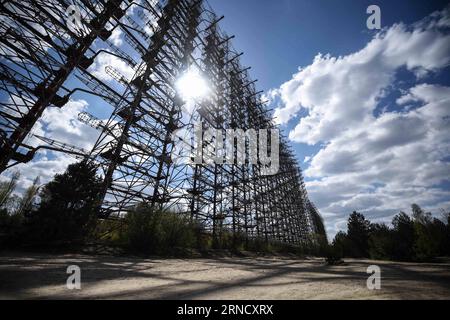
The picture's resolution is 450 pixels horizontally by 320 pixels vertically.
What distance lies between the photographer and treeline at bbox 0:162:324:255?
196 inches

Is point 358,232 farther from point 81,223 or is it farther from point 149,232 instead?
point 81,223

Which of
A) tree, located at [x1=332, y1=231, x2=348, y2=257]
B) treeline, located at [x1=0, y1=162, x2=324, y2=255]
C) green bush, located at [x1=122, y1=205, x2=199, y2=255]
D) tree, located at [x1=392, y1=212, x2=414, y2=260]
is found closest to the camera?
treeline, located at [x1=0, y1=162, x2=324, y2=255]

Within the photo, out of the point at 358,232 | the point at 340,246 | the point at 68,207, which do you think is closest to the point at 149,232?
the point at 68,207

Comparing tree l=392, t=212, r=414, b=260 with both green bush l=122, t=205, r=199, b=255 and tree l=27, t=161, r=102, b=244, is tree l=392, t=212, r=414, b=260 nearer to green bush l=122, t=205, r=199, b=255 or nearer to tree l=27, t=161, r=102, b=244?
green bush l=122, t=205, r=199, b=255

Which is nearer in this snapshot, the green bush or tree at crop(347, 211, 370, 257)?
the green bush

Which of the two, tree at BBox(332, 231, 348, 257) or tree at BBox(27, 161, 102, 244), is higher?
tree at BBox(27, 161, 102, 244)

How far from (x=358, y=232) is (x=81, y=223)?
34859mm

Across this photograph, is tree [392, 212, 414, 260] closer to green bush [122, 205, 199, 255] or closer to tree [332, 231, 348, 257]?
tree [332, 231, 348, 257]

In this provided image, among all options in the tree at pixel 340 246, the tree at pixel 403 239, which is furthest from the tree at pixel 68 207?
the tree at pixel 403 239

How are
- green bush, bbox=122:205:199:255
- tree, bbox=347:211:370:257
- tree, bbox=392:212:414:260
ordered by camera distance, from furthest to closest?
tree, bbox=347:211:370:257, tree, bbox=392:212:414:260, green bush, bbox=122:205:199:255

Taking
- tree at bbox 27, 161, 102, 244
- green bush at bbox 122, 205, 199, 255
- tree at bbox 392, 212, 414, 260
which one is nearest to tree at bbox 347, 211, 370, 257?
tree at bbox 392, 212, 414, 260

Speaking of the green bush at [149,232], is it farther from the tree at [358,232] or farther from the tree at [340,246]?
the tree at [358,232]

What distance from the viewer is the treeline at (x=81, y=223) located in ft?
16.4

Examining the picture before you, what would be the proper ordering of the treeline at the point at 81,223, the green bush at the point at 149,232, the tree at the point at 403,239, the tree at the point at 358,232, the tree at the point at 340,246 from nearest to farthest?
the treeline at the point at 81,223
the green bush at the point at 149,232
the tree at the point at 340,246
the tree at the point at 403,239
the tree at the point at 358,232
